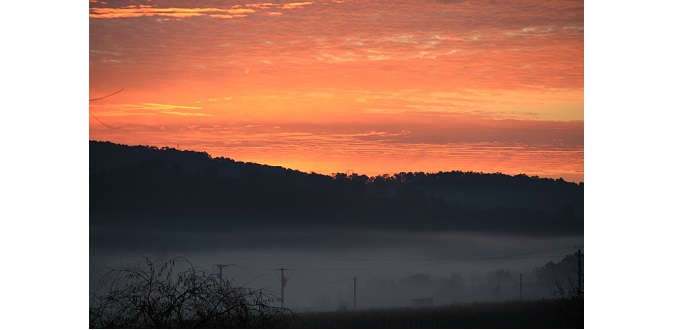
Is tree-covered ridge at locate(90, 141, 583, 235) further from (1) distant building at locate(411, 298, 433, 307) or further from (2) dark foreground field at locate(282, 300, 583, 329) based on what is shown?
(2) dark foreground field at locate(282, 300, 583, 329)

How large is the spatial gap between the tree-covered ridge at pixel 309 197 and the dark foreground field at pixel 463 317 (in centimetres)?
75

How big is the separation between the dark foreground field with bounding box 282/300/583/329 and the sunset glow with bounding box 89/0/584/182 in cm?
118

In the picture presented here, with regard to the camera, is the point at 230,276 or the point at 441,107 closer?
the point at 230,276

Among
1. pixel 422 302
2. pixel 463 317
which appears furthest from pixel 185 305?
pixel 463 317

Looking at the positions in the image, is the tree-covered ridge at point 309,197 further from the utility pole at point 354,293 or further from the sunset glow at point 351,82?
the utility pole at point 354,293

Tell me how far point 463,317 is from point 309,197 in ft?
5.63

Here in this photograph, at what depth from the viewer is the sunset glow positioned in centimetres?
834

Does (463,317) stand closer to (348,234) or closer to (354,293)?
(354,293)

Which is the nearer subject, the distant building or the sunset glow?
the distant building

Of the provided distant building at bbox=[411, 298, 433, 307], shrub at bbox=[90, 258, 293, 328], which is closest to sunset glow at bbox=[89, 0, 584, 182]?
distant building at bbox=[411, 298, 433, 307]
